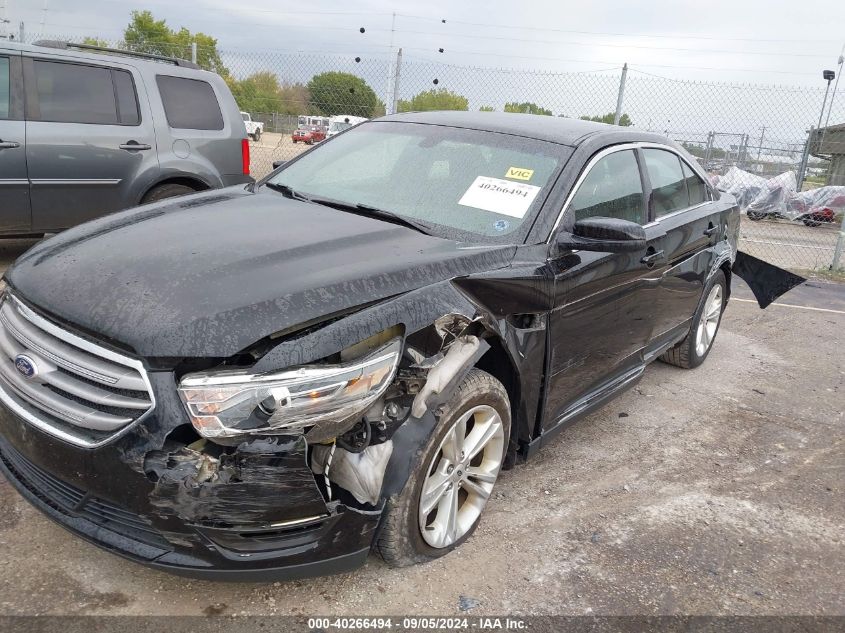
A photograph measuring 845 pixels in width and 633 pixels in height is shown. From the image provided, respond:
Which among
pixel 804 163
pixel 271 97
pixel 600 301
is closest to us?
pixel 600 301

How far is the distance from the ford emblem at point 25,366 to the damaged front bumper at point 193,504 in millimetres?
166

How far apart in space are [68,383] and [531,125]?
2.54m

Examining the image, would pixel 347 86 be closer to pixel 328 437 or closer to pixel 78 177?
pixel 78 177

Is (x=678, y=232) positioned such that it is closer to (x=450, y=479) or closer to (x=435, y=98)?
(x=450, y=479)

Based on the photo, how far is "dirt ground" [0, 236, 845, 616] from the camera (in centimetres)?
240

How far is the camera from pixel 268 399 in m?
1.98

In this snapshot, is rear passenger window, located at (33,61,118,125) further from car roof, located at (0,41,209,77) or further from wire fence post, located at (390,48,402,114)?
wire fence post, located at (390,48,402,114)

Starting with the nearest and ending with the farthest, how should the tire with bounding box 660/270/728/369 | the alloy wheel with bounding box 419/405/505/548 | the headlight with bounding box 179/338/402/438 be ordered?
1. the headlight with bounding box 179/338/402/438
2. the alloy wheel with bounding box 419/405/505/548
3. the tire with bounding box 660/270/728/369

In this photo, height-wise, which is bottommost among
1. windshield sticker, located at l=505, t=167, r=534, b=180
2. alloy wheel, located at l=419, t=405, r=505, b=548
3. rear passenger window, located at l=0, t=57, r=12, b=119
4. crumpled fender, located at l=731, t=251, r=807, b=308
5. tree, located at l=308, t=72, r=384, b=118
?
alloy wheel, located at l=419, t=405, r=505, b=548

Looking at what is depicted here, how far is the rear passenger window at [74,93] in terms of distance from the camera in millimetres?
5715

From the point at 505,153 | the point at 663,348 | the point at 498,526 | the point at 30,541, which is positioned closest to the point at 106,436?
the point at 30,541

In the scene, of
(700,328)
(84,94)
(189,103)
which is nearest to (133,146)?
(84,94)

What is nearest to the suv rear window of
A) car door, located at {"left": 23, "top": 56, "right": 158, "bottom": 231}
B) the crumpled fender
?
car door, located at {"left": 23, "top": 56, "right": 158, "bottom": 231}

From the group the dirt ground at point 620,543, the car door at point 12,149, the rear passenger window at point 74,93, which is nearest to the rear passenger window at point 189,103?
the rear passenger window at point 74,93
